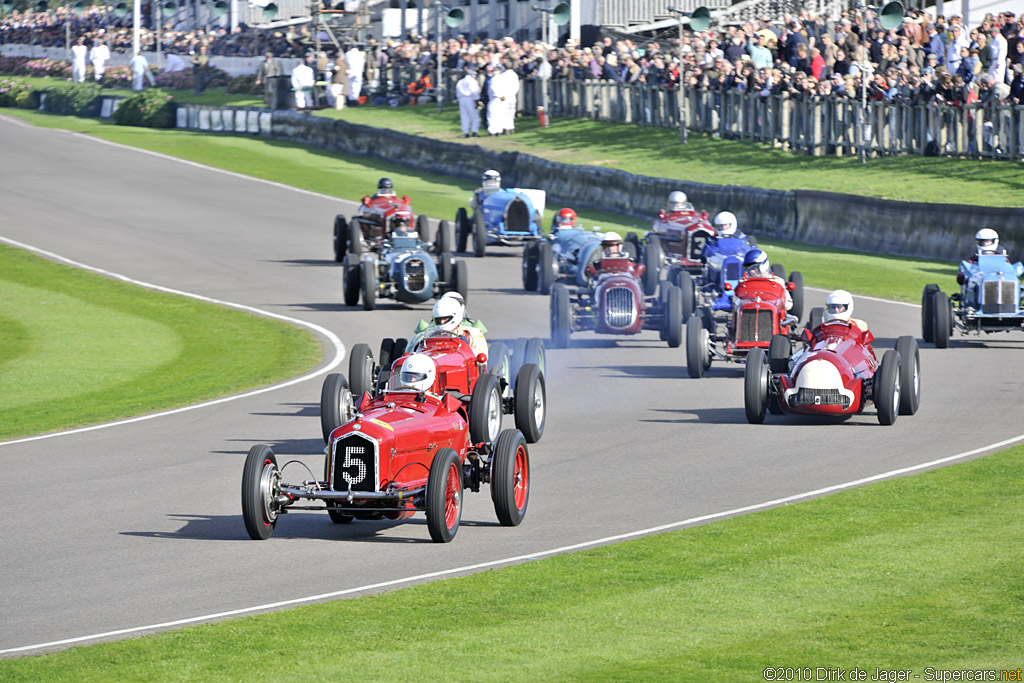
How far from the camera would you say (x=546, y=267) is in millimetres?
28188

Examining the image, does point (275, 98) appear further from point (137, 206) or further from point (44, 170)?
point (137, 206)

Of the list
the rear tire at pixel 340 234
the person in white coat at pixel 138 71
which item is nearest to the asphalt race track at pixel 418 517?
the rear tire at pixel 340 234

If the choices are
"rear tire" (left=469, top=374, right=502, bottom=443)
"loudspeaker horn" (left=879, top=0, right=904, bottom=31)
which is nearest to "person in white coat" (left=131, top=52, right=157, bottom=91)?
"loudspeaker horn" (left=879, top=0, right=904, bottom=31)

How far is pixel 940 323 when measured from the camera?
22.9 metres

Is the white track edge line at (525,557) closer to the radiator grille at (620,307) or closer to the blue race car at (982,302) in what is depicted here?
the blue race car at (982,302)

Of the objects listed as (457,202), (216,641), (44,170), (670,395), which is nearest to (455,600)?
(216,641)

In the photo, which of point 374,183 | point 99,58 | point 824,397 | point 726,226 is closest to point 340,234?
point 726,226

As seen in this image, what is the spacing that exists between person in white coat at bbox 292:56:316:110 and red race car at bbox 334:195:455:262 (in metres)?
26.9

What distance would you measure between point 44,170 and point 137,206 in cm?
745

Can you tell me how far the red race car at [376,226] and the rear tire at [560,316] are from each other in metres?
Result: 6.65

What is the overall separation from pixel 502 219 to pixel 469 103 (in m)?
15.4

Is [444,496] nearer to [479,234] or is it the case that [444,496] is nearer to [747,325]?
[747,325]

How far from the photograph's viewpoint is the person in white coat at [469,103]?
48.2m

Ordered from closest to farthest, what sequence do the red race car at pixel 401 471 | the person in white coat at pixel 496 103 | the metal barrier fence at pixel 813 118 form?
the red race car at pixel 401 471, the metal barrier fence at pixel 813 118, the person in white coat at pixel 496 103
